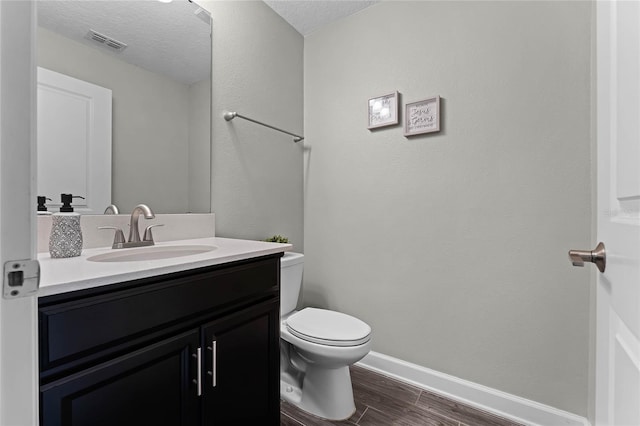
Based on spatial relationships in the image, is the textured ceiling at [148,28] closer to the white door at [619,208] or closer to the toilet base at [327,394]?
the white door at [619,208]

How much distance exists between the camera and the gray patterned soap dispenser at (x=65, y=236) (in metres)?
0.93

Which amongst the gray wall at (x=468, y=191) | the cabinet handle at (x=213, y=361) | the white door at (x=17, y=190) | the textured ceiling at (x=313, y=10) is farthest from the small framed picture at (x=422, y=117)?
the white door at (x=17, y=190)

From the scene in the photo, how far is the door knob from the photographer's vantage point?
58 cm

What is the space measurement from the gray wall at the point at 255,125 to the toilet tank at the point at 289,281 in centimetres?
36

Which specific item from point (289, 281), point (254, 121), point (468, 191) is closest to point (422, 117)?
point (468, 191)

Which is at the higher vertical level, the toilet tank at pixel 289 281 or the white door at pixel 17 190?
the white door at pixel 17 190

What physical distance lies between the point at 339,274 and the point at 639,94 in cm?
177

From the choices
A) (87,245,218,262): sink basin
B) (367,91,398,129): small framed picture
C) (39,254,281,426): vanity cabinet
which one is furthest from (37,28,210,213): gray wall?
(367,91,398,129): small framed picture

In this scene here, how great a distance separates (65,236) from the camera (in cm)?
94

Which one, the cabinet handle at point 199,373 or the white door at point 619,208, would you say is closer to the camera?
the white door at point 619,208

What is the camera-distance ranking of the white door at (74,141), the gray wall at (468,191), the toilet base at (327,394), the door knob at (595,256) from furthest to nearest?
the toilet base at (327,394), the gray wall at (468,191), the white door at (74,141), the door knob at (595,256)

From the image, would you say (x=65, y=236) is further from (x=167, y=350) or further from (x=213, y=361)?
(x=213, y=361)

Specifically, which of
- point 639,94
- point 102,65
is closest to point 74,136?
point 102,65

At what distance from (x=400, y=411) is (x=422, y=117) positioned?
166 cm
